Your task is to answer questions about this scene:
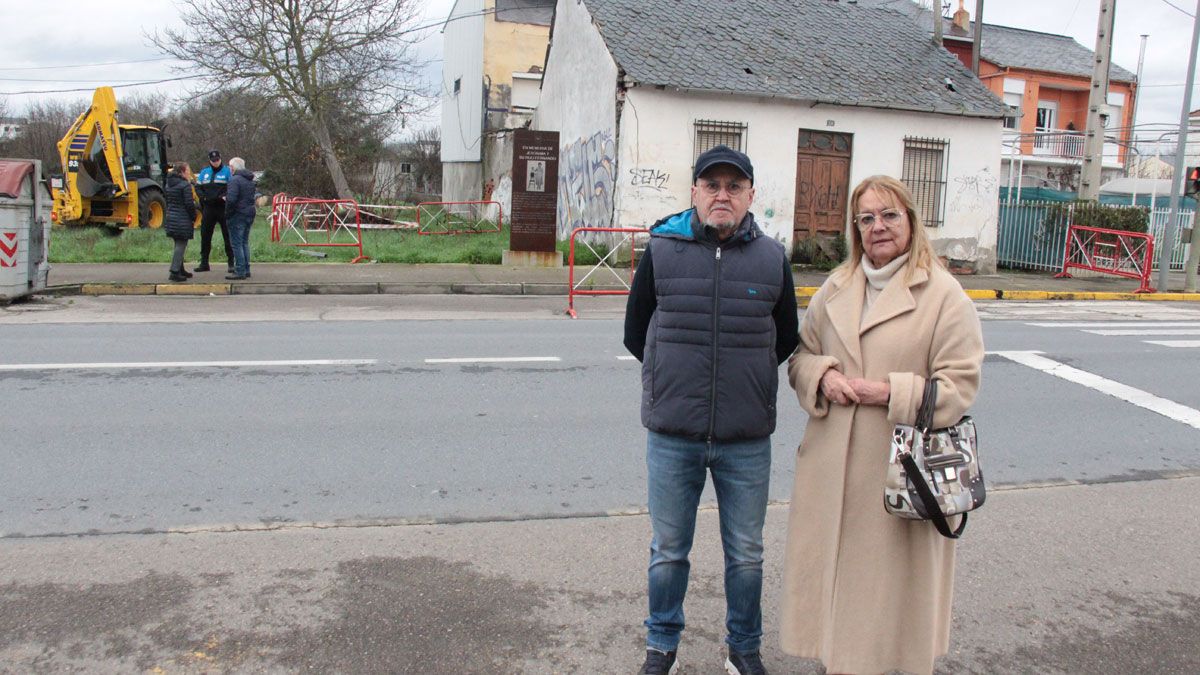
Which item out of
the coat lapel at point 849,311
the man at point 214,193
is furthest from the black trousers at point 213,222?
the coat lapel at point 849,311

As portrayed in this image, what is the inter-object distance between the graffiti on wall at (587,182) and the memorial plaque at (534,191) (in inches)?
56.9

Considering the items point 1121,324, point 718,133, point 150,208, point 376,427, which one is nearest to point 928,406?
point 376,427

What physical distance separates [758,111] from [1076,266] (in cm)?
772

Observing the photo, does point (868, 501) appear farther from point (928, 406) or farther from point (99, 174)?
point (99, 174)

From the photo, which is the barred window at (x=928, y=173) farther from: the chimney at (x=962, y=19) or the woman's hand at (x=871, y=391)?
the woman's hand at (x=871, y=391)

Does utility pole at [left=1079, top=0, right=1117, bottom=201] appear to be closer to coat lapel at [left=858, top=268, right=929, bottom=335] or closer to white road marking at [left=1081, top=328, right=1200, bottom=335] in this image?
white road marking at [left=1081, top=328, right=1200, bottom=335]

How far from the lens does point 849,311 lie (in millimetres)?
3078

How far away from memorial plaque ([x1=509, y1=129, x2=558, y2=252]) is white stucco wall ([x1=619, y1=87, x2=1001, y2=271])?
1.40 meters

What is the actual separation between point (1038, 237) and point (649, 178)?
385 inches

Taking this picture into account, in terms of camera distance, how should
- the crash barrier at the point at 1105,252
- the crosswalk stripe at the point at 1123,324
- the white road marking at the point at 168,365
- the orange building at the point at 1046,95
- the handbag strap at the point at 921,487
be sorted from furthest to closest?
the orange building at the point at 1046,95 → the crash barrier at the point at 1105,252 → the crosswalk stripe at the point at 1123,324 → the white road marking at the point at 168,365 → the handbag strap at the point at 921,487

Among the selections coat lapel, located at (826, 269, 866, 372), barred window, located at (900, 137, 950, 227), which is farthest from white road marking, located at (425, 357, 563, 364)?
barred window, located at (900, 137, 950, 227)

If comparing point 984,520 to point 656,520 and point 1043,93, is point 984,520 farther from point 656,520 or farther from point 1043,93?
point 1043,93

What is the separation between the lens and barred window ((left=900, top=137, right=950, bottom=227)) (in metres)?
20.5

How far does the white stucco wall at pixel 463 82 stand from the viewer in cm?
3388
